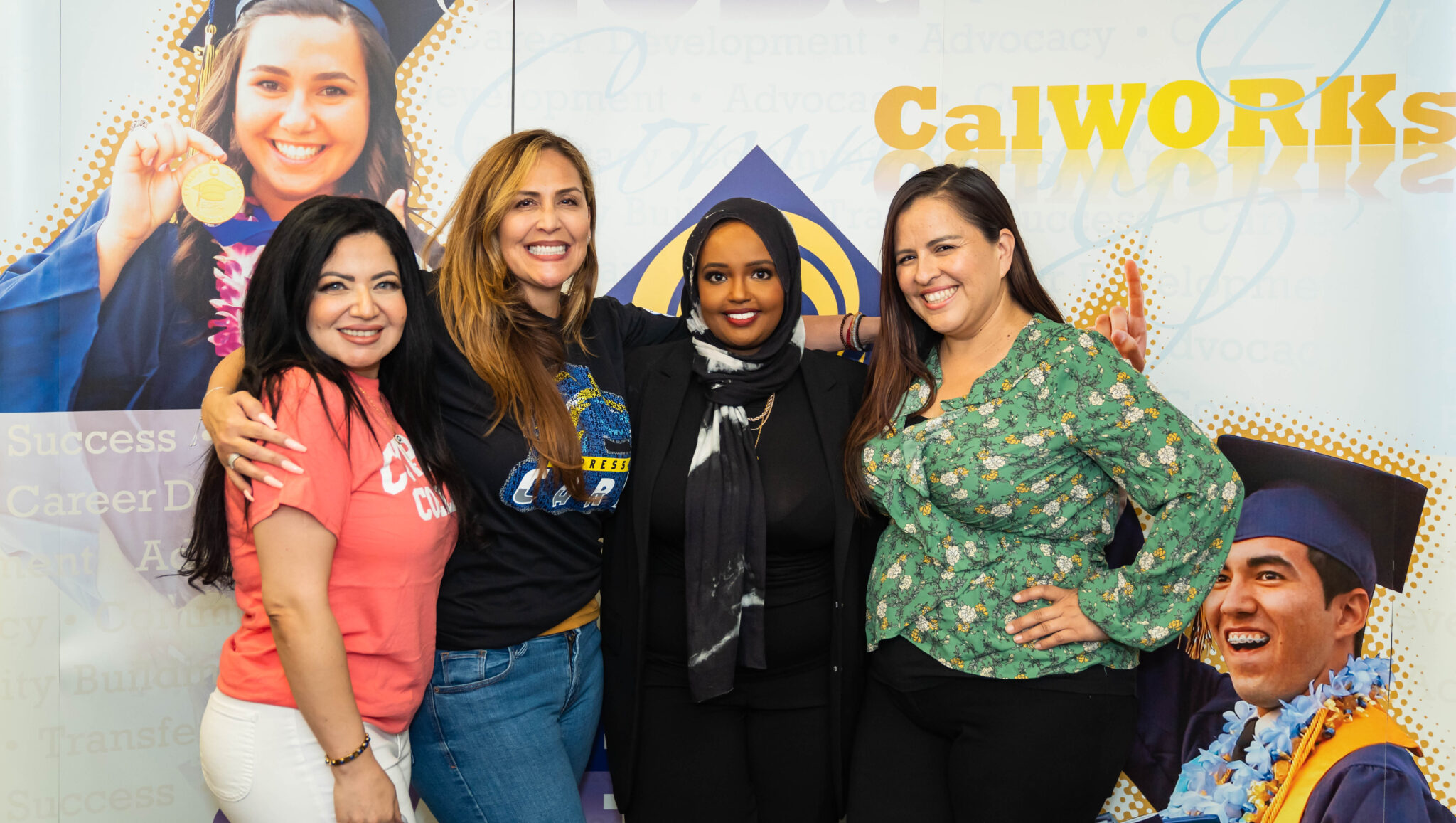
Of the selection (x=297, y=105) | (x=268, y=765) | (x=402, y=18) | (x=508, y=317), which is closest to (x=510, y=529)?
(x=508, y=317)

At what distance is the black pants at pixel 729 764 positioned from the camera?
189 cm

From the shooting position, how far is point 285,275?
4.82ft

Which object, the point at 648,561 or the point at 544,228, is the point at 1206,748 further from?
the point at 544,228

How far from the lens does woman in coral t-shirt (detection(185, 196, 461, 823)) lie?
4.39 ft

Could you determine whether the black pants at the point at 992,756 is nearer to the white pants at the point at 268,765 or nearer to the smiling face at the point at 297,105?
the white pants at the point at 268,765

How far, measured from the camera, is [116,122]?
2.41 meters

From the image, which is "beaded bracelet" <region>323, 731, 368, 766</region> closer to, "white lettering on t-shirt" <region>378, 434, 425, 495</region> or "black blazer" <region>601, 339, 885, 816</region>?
"white lettering on t-shirt" <region>378, 434, 425, 495</region>

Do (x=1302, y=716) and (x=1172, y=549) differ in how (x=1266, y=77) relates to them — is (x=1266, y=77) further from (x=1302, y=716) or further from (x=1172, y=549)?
(x=1302, y=716)

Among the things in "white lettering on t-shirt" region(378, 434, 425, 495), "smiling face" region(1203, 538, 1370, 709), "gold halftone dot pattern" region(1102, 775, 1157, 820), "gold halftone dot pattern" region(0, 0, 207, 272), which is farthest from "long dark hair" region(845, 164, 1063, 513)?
"gold halftone dot pattern" region(0, 0, 207, 272)

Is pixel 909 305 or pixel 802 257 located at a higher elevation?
pixel 802 257

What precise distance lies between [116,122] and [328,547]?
1.84 meters

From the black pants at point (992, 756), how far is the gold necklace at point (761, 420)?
2.12 ft

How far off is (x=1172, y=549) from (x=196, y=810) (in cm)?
271

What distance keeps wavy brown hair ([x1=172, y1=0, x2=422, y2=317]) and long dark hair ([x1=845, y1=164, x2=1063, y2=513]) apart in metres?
1.56
